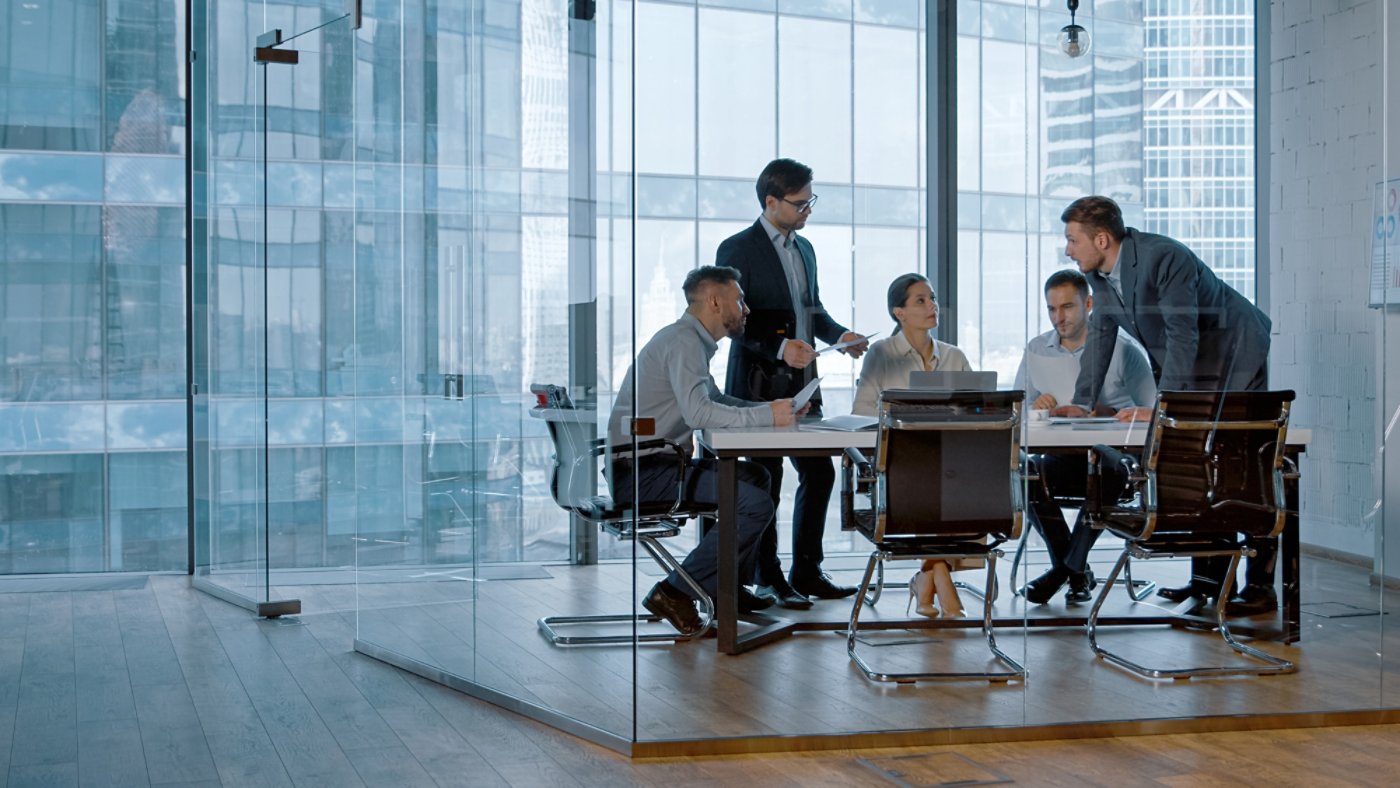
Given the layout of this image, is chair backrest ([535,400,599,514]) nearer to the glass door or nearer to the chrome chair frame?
the chrome chair frame

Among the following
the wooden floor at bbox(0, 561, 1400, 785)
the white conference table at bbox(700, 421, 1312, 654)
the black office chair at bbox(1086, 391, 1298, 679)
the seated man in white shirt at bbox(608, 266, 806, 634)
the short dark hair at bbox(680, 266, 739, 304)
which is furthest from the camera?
the black office chair at bbox(1086, 391, 1298, 679)

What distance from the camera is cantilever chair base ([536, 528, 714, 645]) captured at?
4.13 meters

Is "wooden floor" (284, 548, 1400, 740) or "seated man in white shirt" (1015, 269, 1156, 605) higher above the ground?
"seated man in white shirt" (1015, 269, 1156, 605)

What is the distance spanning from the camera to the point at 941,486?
4.50 metres

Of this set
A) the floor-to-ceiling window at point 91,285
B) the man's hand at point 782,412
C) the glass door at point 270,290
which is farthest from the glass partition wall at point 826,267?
the floor-to-ceiling window at point 91,285

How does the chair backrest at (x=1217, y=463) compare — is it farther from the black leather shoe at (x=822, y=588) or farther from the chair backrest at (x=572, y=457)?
the chair backrest at (x=572, y=457)

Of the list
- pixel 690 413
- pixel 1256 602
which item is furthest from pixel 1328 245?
pixel 690 413

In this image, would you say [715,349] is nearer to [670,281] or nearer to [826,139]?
[670,281]

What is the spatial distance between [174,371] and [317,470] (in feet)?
6.81

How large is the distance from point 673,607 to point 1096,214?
5.34ft

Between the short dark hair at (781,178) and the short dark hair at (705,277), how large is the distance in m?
0.21

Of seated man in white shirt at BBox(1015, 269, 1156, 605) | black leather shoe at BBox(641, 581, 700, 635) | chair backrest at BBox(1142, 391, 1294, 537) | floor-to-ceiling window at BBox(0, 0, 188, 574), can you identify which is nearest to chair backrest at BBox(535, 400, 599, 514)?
black leather shoe at BBox(641, 581, 700, 635)

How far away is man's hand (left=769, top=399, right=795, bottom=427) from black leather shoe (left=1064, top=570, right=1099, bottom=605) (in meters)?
0.94

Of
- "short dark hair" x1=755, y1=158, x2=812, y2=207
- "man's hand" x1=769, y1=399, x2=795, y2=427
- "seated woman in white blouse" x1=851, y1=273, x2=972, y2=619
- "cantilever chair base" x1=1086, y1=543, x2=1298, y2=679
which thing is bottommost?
"cantilever chair base" x1=1086, y1=543, x2=1298, y2=679
